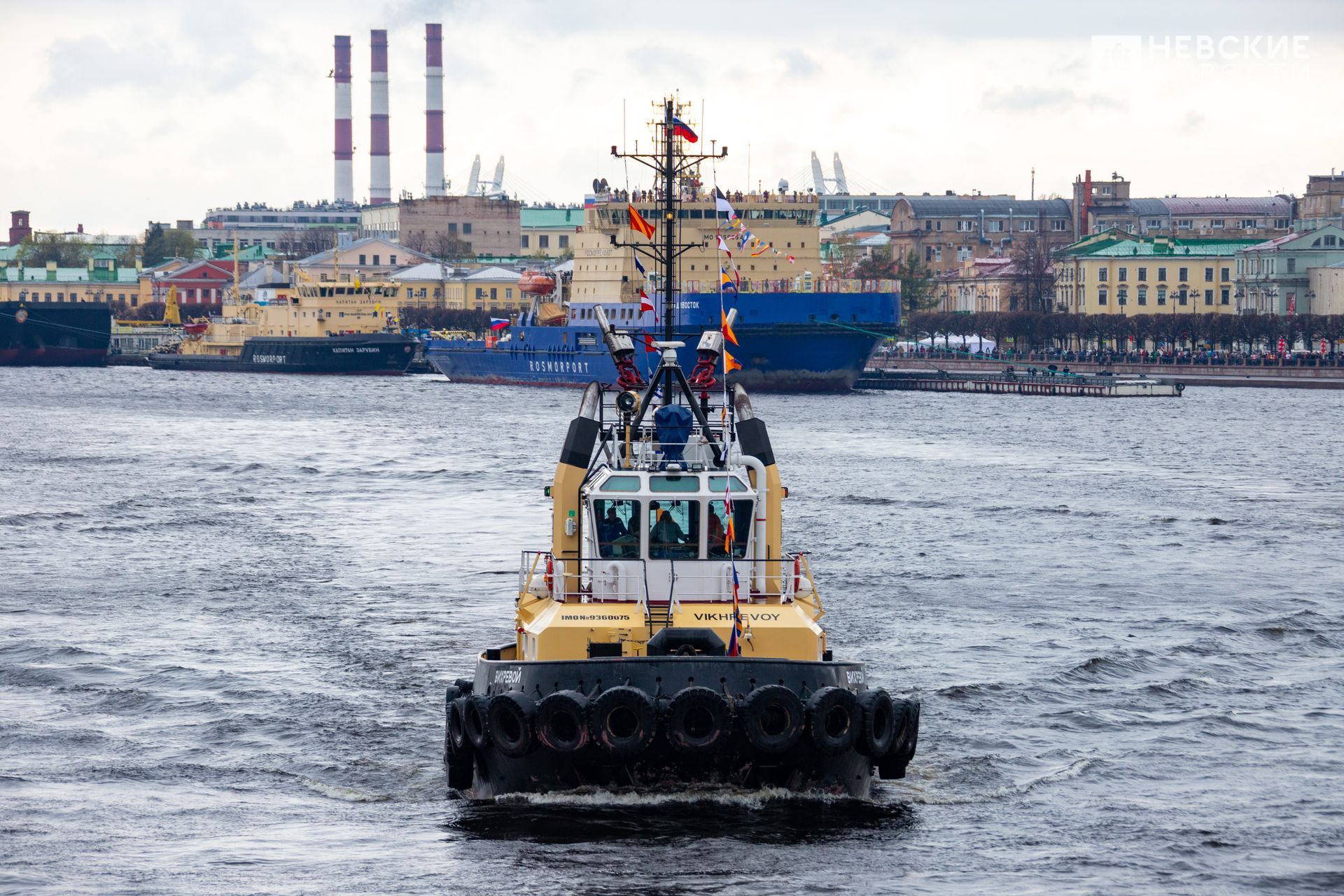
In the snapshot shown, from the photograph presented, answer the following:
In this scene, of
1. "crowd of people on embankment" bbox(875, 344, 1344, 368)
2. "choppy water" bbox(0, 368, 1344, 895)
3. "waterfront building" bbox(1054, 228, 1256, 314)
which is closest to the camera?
"choppy water" bbox(0, 368, 1344, 895)

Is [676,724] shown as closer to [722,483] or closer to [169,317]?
[722,483]

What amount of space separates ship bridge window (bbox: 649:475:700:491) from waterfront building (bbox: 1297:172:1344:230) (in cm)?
15073

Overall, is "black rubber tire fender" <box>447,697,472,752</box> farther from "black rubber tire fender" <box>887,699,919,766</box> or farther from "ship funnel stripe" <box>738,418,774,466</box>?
"black rubber tire fender" <box>887,699,919,766</box>

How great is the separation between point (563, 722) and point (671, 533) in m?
2.88

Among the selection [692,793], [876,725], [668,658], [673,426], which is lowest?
[692,793]

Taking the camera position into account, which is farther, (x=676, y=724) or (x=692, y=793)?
(x=692, y=793)

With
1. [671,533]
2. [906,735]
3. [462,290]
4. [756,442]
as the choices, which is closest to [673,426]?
[756,442]

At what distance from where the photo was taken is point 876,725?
68.1 feet

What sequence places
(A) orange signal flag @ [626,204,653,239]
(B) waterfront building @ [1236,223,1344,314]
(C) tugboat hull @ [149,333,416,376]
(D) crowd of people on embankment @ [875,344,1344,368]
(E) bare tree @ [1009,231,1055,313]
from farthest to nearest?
(E) bare tree @ [1009,231,1055,313] < (C) tugboat hull @ [149,333,416,376] < (B) waterfront building @ [1236,223,1344,314] < (D) crowd of people on embankment @ [875,344,1344,368] < (A) orange signal flag @ [626,204,653,239]

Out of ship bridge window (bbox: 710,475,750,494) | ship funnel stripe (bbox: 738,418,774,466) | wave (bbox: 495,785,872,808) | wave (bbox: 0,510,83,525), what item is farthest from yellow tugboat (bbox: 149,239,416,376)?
wave (bbox: 495,785,872,808)

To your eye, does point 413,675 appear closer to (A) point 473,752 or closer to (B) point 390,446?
→ (A) point 473,752

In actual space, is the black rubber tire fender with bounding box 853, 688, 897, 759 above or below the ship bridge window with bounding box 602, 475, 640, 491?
below

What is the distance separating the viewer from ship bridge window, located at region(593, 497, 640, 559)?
Answer: 72.4ft

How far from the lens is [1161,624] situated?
116ft
